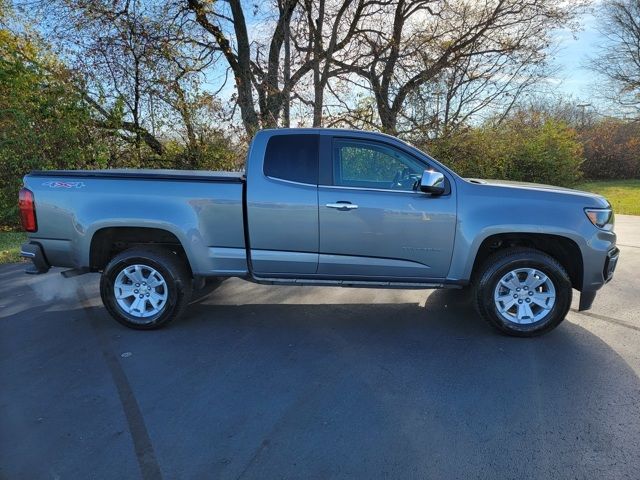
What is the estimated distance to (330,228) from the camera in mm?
4203

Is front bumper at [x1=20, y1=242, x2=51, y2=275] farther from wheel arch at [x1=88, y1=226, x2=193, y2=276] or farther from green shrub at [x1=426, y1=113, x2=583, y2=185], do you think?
green shrub at [x1=426, y1=113, x2=583, y2=185]

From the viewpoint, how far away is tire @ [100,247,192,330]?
435 centimetres

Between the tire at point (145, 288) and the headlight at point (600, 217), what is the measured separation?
13.0 ft

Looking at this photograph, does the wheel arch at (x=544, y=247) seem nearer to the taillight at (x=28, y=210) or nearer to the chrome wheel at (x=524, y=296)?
the chrome wheel at (x=524, y=296)

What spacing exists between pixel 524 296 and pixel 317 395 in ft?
7.60

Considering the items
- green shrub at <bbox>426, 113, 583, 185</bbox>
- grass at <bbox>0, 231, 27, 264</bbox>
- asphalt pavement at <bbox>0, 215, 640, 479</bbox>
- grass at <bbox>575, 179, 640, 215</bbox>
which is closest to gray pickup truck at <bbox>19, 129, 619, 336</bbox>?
asphalt pavement at <bbox>0, 215, 640, 479</bbox>

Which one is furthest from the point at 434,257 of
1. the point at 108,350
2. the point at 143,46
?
the point at 143,46

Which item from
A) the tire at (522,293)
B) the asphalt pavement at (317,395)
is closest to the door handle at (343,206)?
the asphalt pavement at (317,395)

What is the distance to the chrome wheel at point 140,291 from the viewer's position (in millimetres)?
4383

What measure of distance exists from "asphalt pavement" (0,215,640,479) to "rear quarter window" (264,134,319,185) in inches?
61.0

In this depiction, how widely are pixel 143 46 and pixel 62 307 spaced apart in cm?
900

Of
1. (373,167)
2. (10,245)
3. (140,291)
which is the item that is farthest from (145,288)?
(10,245)


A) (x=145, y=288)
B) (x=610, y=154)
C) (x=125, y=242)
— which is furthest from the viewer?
(x=610, y=154)

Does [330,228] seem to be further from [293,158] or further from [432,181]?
[432,181]
